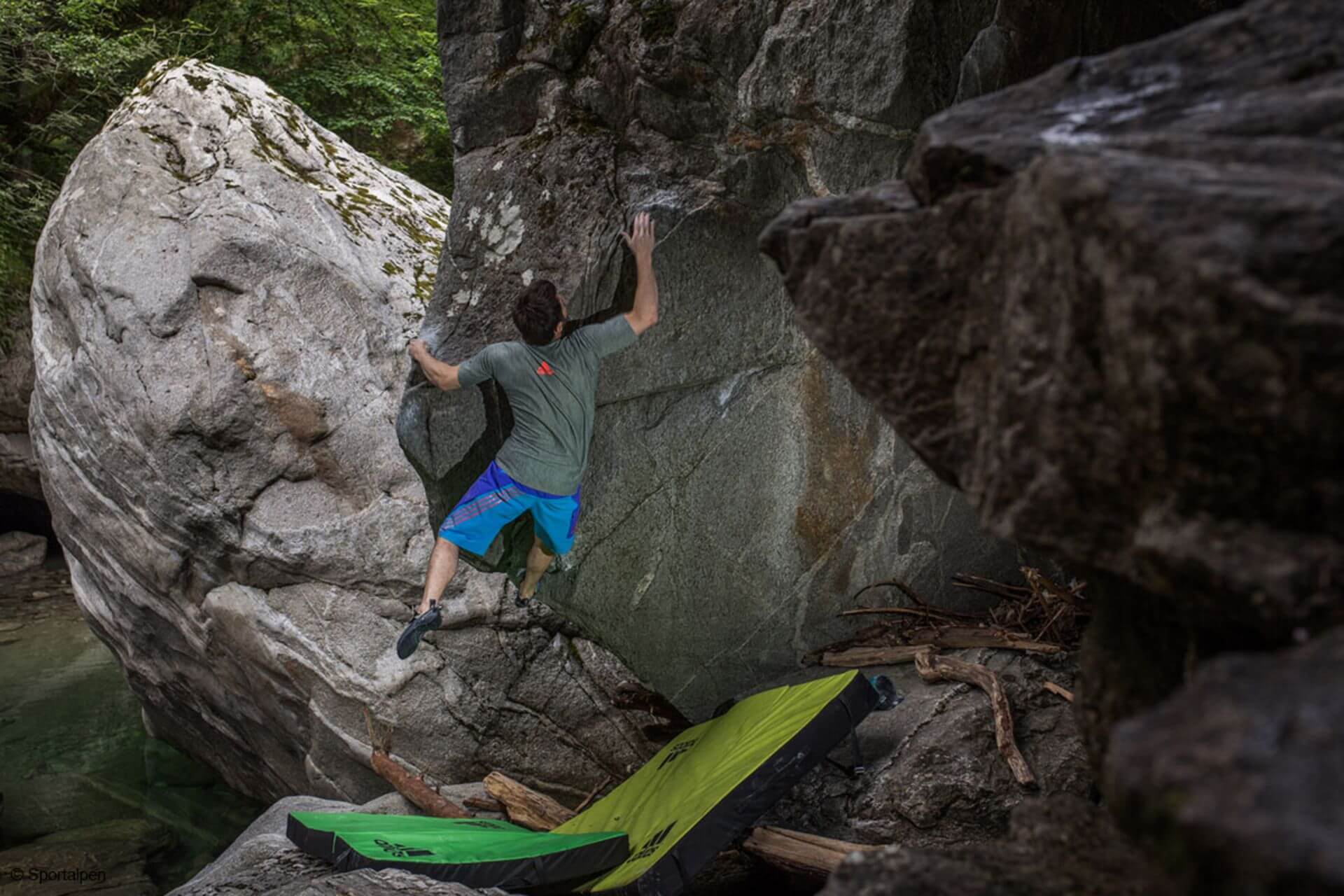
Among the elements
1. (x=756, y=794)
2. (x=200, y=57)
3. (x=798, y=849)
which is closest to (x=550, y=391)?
(x=756, y=794)

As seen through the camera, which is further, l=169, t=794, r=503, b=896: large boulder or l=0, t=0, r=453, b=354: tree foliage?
l=0, t=0, r=453, b=354: tree foliage

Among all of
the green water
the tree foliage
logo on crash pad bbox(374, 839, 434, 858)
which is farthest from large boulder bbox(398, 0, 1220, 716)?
the tree foliage

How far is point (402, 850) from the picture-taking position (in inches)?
151

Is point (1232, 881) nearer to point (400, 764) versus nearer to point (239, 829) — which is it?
point (400, 764)

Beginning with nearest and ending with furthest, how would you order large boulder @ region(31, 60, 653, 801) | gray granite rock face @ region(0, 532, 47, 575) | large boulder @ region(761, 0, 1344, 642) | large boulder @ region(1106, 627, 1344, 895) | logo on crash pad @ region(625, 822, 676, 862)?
1. large boulder @ region(1106, 627, 1344, 895)
2. large boulder @ region(761, 0, 1344, 642)
3. logo on crash pad @ region(625, 822, 676, 862)
4. large boulder @ region(31, 60, 653, 801)
5. gray granite rock face @ region(0, 532, 47, 575)

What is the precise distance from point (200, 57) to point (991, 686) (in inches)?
342

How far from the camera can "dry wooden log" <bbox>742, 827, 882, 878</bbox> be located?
390 cm

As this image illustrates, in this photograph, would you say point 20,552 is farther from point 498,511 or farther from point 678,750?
point 678,750

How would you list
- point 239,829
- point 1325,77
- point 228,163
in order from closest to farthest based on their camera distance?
point 1325,77, point 228,163, point 239,829

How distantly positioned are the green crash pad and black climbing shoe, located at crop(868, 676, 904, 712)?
279mm

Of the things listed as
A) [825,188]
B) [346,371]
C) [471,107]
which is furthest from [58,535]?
[825,188]

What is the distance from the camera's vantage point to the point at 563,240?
4.45 metres

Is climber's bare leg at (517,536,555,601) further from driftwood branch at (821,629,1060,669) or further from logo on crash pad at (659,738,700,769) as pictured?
driftwood branch at (821,629,1060,669)

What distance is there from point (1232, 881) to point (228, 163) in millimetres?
6122
